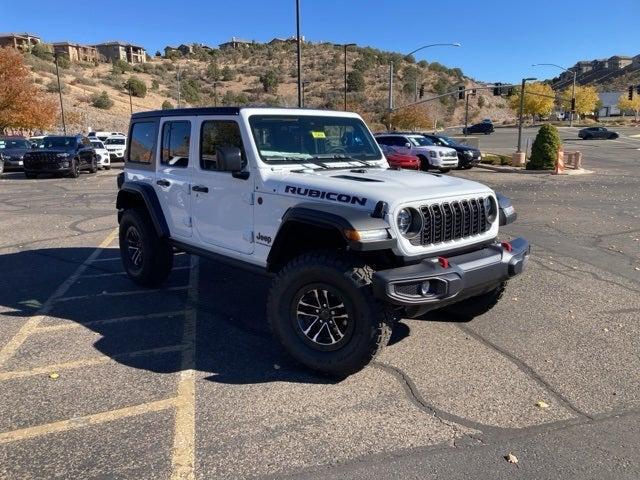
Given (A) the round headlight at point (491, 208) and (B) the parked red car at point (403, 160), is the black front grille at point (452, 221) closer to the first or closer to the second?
(A) the round headlight at point (491, 208)

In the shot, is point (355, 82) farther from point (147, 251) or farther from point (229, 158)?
point (229, 158)

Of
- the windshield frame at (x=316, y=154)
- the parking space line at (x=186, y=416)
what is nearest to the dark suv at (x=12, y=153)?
the parking space line at (x=186, y=416)

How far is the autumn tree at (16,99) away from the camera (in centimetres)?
3241

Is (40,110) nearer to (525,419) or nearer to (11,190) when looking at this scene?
(11,190)

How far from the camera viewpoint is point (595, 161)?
97.1 feet

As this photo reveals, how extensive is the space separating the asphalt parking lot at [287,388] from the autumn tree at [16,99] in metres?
30.7

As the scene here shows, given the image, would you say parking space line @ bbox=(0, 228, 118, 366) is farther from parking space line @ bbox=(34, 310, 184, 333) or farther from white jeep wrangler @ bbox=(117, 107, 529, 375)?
white jeep wrangler @ bbox=(117, 107, 529, 375)

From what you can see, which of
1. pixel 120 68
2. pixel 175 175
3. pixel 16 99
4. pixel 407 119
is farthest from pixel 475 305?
pixel 120 68

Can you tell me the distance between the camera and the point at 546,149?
881 inches

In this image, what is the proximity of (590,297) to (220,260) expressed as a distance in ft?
12.7

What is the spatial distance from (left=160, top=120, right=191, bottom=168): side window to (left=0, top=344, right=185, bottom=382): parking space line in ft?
5.84

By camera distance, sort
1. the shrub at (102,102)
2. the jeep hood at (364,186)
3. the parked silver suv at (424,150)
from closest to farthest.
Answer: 1. the jeep hood at (364,186)
2. the parked silver suv at (424,150)
3. the shrub at (102,102)

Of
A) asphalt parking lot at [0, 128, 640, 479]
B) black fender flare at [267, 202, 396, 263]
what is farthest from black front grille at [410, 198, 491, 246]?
asphalt parking lot at [0, 128, 640, 479]

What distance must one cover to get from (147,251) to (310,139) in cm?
226
